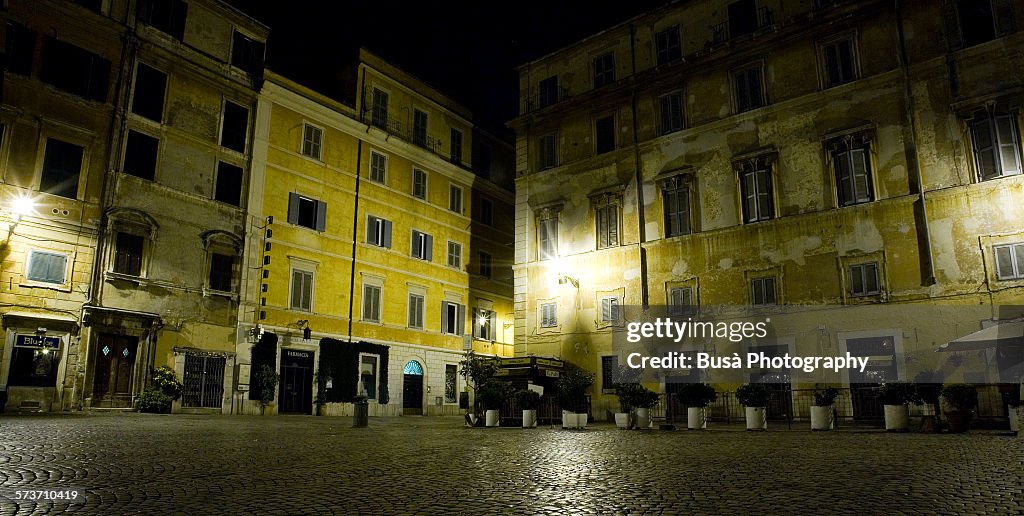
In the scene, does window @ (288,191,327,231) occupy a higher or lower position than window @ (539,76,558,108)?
lower

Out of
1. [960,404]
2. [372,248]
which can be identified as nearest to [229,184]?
[372,248]

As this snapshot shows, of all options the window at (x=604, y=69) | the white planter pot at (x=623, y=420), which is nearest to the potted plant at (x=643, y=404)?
the white planter pot at (x=623, y=420)

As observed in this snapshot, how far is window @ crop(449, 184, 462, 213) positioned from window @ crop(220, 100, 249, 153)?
12.6 metres

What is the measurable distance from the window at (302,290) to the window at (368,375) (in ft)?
12.7

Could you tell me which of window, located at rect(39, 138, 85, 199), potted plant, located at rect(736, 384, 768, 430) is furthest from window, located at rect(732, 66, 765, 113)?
window, located at rect(39, 138, 85, 199)

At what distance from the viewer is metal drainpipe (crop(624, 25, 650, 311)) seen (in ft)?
91.3

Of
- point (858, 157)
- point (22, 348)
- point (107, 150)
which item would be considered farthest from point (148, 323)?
point (858, 157)

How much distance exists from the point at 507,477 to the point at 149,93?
987 inches

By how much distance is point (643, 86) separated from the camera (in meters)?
29.5

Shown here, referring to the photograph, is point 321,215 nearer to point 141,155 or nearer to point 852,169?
point 141,155

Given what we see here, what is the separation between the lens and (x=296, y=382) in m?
29.4

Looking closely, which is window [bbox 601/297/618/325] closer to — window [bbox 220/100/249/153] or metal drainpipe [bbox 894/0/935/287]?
metal drainpipe [bbox 894/0/935/287]

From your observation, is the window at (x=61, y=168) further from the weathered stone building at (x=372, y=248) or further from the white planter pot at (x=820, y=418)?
the white planter pot at (x=820, y=418)

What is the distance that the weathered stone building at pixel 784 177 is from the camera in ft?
69.5
